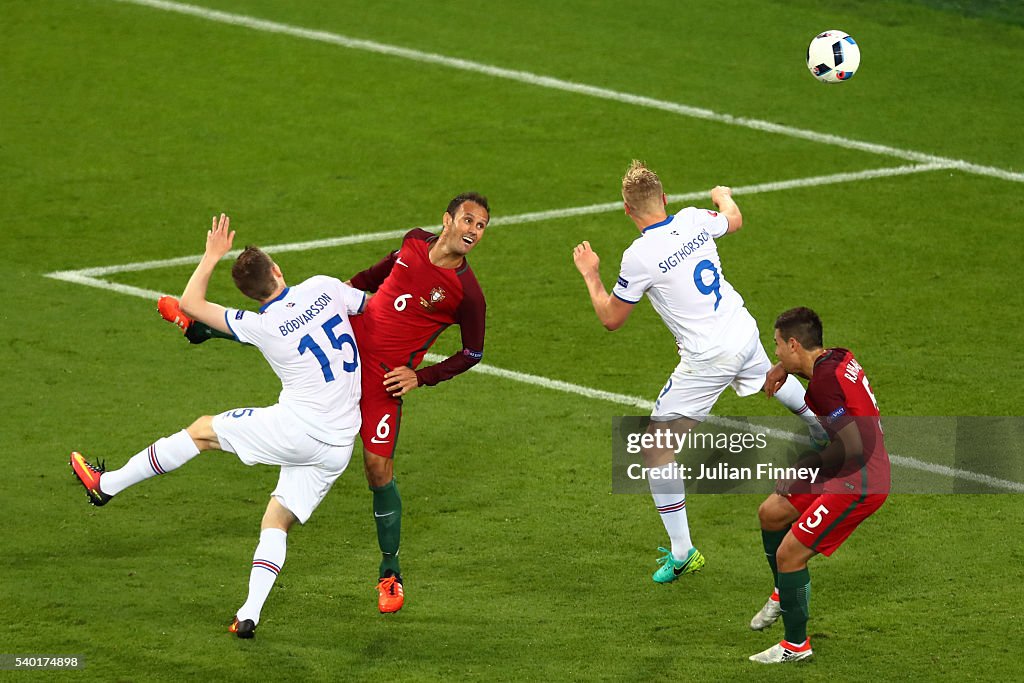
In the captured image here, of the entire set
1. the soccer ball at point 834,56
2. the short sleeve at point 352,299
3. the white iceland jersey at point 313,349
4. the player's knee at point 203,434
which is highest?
the soccer ball at point 834,56

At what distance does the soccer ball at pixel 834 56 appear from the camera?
1367 centimetres

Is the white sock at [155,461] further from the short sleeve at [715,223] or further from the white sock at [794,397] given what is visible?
the white sock at [794,397]

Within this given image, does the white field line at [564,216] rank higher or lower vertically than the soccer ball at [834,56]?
lower

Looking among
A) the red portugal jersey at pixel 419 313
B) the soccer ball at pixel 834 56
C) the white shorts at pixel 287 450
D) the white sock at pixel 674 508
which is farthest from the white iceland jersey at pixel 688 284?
the soccer ball at pixel 834 56

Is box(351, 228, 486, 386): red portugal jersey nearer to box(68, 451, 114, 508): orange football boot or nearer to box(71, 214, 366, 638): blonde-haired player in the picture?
box(71, 214, 366, 638): blonde-haired player

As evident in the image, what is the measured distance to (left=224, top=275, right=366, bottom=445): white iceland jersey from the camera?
321 inches

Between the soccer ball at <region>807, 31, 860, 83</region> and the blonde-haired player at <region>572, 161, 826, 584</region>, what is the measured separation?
196 inches

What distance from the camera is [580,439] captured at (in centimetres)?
1105

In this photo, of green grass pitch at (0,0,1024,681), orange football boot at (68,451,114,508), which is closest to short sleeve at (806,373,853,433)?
green grass pitch at (0,0,1024,681)

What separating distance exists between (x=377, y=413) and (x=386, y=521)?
60 centimetres

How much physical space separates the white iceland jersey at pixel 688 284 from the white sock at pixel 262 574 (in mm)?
2333

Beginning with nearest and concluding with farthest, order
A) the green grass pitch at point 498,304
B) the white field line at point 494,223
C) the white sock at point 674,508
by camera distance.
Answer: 1. the green grass pitch at point 498,304
2. the white sock at point 674,508
3. the white field line at point 494,223

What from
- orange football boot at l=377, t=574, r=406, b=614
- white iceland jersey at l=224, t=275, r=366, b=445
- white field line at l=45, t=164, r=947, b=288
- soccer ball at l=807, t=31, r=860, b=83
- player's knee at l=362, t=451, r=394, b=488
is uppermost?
soccer ball at l=807, t=31, r=860, b=83

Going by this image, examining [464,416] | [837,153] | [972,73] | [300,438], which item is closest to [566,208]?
[837,153]
